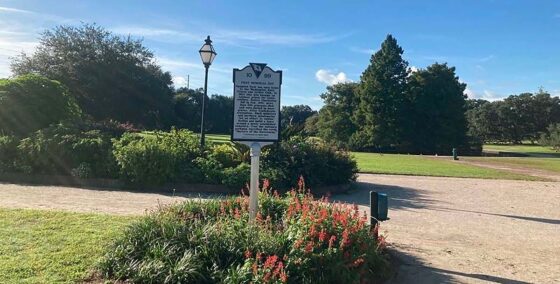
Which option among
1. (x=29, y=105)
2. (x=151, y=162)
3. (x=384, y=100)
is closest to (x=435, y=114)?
(x=384, y=100)

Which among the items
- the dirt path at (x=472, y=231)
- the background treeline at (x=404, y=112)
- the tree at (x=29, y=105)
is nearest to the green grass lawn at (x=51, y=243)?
the dirt path at (x=472, y=231)

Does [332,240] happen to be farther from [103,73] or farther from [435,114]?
[435,114]

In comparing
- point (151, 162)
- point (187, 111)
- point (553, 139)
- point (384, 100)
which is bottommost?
point (151, 162)

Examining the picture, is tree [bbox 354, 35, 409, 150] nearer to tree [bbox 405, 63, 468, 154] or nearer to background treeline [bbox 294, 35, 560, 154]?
background treeline [bbox 294, 35, 560, 154]

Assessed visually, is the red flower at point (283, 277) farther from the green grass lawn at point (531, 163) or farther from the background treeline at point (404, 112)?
the background treeline at point (404, 112)

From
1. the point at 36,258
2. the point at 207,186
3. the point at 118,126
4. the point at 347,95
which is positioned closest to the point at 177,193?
the point at 207,186

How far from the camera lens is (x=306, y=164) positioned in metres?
12.0

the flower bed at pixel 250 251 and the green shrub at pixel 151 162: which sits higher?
the green shrub at pixel 151 162

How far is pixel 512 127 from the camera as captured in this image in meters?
75.9

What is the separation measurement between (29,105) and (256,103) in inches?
432

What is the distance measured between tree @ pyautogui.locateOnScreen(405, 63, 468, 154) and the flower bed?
50.0 metres

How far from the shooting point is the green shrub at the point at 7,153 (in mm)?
12227

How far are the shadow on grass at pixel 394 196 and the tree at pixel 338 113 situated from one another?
42400 millimetres

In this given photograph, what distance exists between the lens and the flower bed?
14.5 ft
